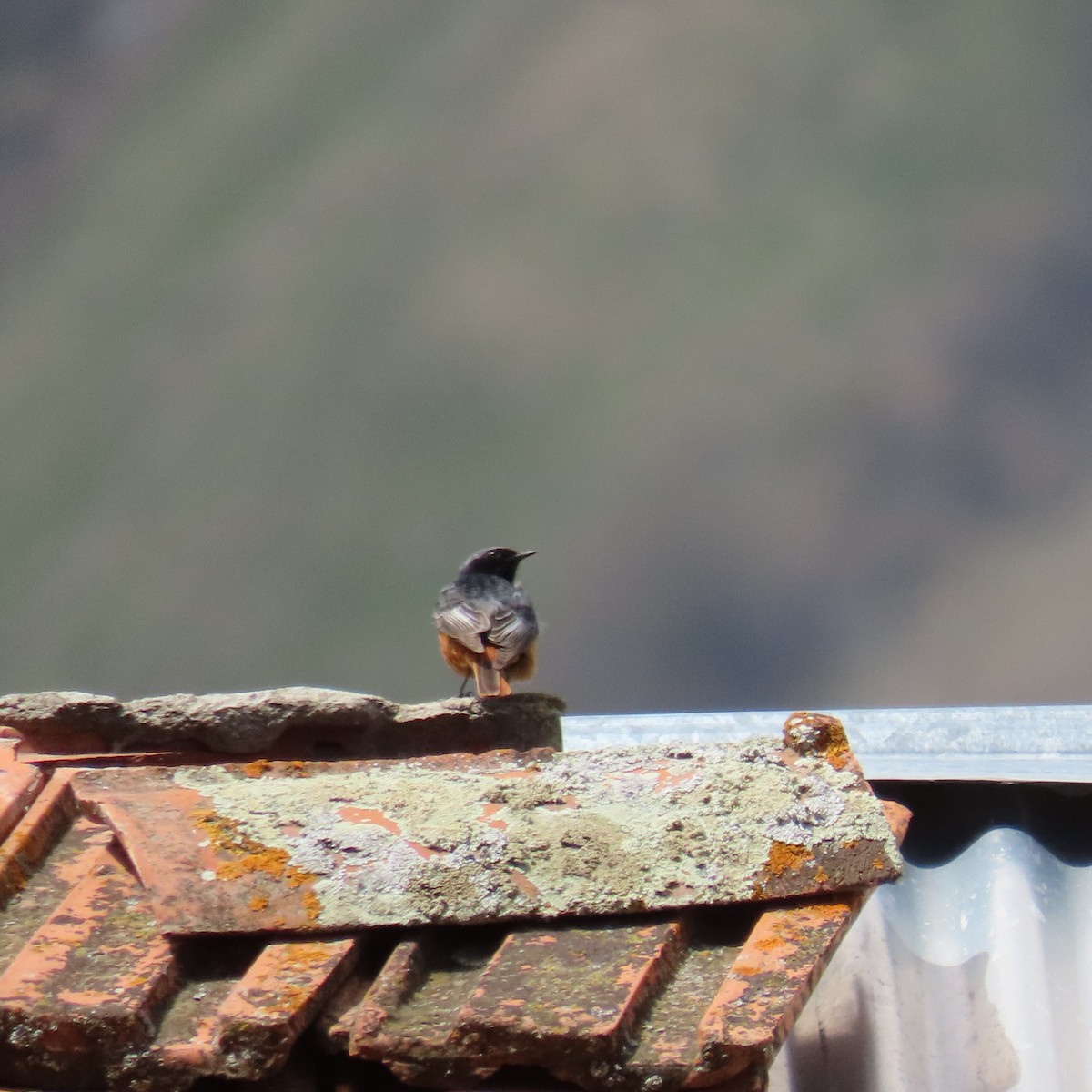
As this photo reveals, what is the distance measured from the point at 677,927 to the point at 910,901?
3.82 ft

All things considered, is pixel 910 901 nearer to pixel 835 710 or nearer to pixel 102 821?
pixel 835 710

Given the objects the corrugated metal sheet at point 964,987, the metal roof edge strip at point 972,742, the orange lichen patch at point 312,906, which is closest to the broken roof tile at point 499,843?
the orange lichen patch at point 312,906

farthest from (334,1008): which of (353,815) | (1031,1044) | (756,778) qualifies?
(1031,1044)

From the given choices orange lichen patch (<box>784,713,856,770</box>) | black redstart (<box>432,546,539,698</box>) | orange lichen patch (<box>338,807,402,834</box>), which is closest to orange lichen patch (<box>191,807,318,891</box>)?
orange lichen patch (<box>338,807,402,834</box>)

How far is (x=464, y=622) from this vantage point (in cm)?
648

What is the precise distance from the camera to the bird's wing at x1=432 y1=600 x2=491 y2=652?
6324 millimetres

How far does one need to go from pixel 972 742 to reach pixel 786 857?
1556 millimetres

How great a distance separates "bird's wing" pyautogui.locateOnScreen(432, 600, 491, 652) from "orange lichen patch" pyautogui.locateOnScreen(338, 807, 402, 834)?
4.03 meters

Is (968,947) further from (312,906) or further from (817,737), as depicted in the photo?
(312,906)

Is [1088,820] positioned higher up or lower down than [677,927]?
higher up

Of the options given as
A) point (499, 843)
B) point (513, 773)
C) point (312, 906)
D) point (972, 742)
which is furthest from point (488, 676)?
point (312, 906)

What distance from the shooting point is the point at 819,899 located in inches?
81.7

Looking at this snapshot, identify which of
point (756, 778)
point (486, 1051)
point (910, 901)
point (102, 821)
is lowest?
point (486, 1051)

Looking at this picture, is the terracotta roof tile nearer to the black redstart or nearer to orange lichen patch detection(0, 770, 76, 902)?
orange lichen patch detection(0, 770, 76, 902)
